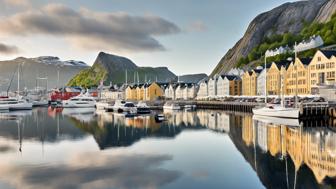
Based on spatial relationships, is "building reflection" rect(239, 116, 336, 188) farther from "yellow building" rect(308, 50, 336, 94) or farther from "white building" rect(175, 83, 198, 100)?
"white building" rect(175, 83, 198, 100)

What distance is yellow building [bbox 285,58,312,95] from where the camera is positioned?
308 ft

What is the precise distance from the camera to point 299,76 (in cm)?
9619

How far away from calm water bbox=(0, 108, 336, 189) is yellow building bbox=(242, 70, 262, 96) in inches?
2842

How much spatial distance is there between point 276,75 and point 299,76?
39.7 ft

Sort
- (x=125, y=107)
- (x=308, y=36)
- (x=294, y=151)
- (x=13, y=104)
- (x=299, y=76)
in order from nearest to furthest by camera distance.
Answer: (x=294, y=151) < (x=299, y=76) < (x=125, y=107) < (x=13, y=104) < (x=308, y=36)

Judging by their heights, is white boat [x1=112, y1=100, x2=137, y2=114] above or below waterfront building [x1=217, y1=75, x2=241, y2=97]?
below

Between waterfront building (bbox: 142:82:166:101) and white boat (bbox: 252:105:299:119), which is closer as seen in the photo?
white boat (bbox: 252:105:299:119)

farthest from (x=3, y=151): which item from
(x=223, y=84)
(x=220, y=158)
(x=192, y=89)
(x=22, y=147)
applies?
(x=192, y=89)

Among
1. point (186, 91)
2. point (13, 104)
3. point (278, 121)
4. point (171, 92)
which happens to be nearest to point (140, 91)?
point (171, 92)

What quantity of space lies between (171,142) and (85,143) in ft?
32.8

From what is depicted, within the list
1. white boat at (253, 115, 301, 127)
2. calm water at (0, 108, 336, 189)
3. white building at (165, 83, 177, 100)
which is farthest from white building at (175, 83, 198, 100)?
calm water at (0, 108, 336, 189)

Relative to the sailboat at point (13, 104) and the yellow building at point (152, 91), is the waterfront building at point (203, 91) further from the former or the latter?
the sailboat at point (13, 104)

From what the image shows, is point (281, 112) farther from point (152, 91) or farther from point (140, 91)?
point (140, 91)

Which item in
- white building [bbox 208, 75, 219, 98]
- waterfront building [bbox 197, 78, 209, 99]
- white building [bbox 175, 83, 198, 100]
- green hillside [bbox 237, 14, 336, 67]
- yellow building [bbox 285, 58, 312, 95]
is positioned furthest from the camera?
white building [bbox 175, 83, 198, 100]
